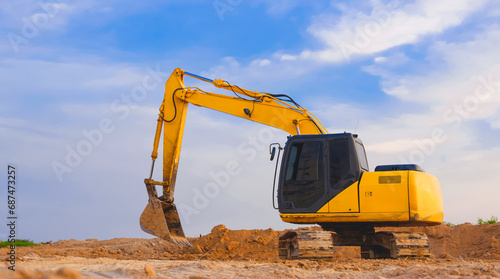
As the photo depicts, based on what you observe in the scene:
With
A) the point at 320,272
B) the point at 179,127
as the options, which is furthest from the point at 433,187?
the point at 179,127

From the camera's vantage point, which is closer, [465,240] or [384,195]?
[384,195]

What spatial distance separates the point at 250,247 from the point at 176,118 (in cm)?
513

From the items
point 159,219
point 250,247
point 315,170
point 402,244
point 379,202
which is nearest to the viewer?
point 379,202

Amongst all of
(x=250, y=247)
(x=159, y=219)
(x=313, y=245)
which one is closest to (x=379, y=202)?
(x=313, y=245)

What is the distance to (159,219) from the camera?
40.1 feet

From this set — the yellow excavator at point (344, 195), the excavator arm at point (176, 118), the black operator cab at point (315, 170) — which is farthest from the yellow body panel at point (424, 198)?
the excavator arm at point (176, 118)

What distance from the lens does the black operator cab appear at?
9.77 meters

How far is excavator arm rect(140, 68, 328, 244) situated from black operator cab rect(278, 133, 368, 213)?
5.88ft

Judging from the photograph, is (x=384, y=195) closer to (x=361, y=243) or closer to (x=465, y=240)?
(x=361, y=243)

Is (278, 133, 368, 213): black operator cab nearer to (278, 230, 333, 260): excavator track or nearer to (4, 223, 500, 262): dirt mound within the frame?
(278, 230, 333, 260): excavator track

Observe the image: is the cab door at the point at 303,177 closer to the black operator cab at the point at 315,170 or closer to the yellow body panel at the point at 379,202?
the black operator cab at the point at 315,170

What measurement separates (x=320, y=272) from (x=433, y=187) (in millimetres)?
4032

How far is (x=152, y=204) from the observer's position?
1237cm

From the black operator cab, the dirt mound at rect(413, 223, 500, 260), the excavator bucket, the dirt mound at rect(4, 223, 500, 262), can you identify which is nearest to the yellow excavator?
the black operator cab
